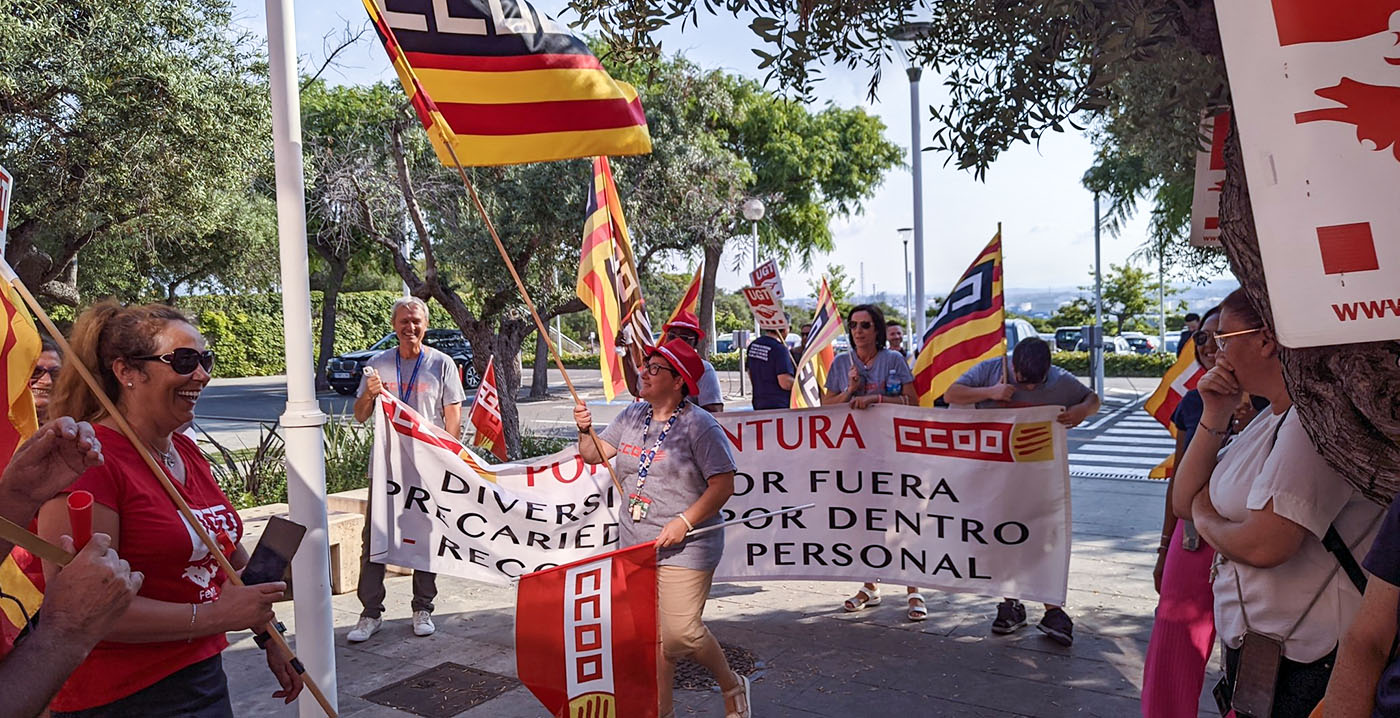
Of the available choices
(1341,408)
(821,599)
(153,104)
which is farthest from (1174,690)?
(153,104)

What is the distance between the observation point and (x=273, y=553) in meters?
2.76

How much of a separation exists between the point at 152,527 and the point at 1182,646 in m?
3.56

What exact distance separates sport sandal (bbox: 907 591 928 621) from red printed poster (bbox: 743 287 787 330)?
237 inches

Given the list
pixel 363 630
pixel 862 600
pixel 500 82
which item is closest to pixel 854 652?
pixel 862 600

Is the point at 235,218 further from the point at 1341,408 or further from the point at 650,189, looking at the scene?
the point at 1341,408

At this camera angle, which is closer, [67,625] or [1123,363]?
[67,625]

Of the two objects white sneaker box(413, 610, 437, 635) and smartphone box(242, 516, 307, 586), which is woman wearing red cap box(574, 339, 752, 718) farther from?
white sneaker box(413, 610, 437, 635)

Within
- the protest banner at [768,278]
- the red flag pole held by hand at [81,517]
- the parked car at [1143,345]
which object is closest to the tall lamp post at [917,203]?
the protest banner at [768,278]

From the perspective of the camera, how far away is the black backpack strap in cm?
252

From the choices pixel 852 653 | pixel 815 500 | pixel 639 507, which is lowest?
pixel 852 653

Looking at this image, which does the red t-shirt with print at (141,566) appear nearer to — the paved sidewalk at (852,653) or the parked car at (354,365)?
the paved sidewalk at (852,653)

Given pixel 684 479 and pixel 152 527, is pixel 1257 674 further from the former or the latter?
pixel 152 527

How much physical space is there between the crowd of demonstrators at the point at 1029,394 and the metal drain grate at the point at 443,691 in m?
3.03

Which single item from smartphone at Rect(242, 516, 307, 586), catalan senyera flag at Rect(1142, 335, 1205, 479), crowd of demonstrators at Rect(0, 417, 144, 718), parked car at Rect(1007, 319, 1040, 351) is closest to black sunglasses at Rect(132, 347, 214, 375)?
smartphone at Rect(242, 516, 307, 586)
